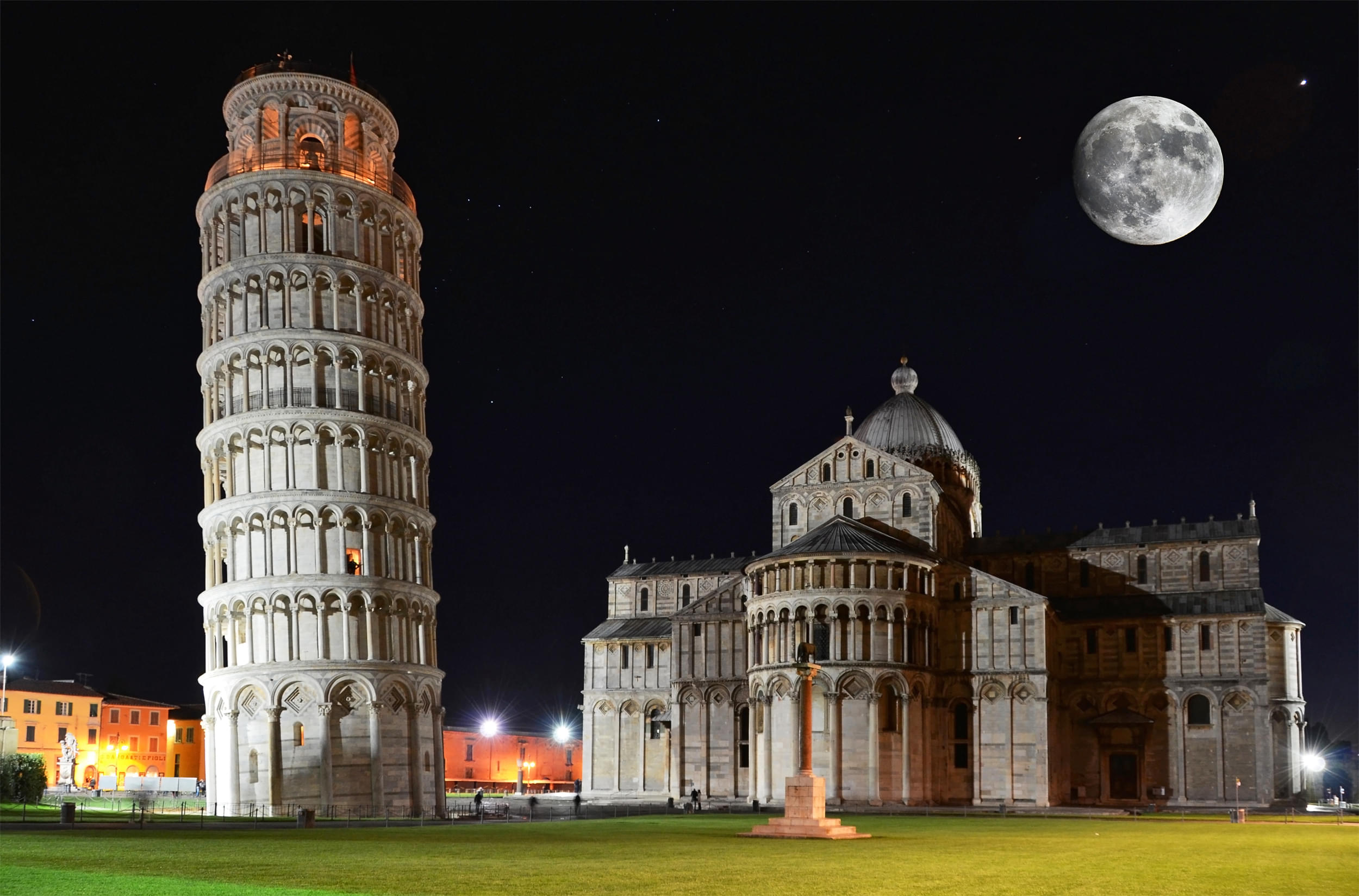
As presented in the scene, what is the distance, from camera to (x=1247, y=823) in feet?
182

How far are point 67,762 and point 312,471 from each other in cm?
4165

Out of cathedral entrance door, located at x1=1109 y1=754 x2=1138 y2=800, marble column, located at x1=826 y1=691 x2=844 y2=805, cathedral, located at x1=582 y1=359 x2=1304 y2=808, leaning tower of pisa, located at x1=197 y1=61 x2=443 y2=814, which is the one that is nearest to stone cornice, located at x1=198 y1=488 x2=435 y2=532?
leaning tower of pisa, located at x1=197 y1=61 x2=443 y2=814

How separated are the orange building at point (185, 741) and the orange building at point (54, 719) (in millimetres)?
7820

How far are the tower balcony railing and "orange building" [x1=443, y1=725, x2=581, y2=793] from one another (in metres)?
70.6

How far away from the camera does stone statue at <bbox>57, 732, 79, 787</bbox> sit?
90000 millimetres

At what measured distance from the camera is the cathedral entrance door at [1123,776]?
8106 cm

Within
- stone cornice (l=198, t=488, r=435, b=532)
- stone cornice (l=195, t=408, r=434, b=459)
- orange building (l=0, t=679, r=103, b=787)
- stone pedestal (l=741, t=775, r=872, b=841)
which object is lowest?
orange building (l=0, t=679, r=103, b=787)

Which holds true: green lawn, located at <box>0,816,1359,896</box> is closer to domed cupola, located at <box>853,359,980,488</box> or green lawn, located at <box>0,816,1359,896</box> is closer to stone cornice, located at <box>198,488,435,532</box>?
stone cornice, located at <box>198,488,435,532</box>

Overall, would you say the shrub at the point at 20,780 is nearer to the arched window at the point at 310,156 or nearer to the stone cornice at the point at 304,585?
the stone cornice at the point at 304,585

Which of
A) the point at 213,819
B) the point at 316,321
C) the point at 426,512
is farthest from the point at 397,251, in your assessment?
the point at 213,819

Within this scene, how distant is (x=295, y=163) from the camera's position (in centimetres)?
6575

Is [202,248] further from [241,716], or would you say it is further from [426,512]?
[241,716]

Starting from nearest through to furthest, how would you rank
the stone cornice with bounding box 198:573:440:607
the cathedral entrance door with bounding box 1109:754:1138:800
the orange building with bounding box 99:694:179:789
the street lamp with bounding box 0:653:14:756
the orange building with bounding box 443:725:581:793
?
the stone cornice with bounding box 198:573:440:607 → the street lamp with bounding box 0:653:14:756 → the cathedral entrance door with bounding box 1109:754:1138:800 → the orange building with bounding box 99:694:179:789 → the orange building with bounding box 443:725:581:793

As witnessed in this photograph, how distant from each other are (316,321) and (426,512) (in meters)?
10.7
